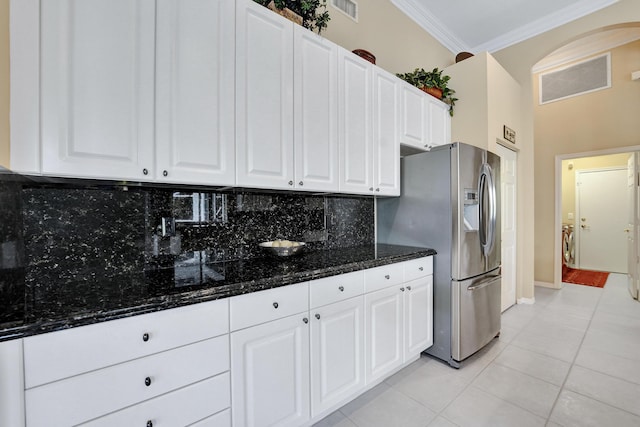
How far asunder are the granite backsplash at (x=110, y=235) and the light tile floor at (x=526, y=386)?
1287 mm

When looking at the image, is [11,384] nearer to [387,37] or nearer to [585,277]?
[387,37]

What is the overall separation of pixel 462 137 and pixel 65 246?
11.5 feet

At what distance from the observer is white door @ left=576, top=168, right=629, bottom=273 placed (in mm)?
5465

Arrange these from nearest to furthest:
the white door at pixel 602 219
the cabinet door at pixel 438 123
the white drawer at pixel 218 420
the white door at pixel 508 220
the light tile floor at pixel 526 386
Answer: the white drawer at pixel 218 420 < the light tile floor at pixel 526 386 < the cabinet door at pixel 438 123 < the white door at pixel 508 220 < the white door at pixel 602 219

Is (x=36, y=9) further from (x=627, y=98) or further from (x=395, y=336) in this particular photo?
(x=627, y=98)

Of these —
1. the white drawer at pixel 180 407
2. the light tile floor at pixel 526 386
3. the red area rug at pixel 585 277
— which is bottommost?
the light tile floor at pixel 526 386

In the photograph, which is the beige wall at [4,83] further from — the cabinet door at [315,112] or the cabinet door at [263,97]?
the cabinet door at [315,112]

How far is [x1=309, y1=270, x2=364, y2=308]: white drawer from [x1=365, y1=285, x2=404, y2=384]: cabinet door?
135 mm

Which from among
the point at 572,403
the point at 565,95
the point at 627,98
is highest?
the point at 565,95

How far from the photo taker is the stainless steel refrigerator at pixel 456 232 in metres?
2.20

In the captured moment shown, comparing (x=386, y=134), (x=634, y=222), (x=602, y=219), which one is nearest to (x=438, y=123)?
(x=386, y=134)

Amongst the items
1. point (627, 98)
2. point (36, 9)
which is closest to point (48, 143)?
point (36, 9)

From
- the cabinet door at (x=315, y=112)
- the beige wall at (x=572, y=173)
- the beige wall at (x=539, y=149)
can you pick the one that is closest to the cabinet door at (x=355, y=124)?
the cabinet door at (x=315, y=112)

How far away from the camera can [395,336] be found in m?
1.98
